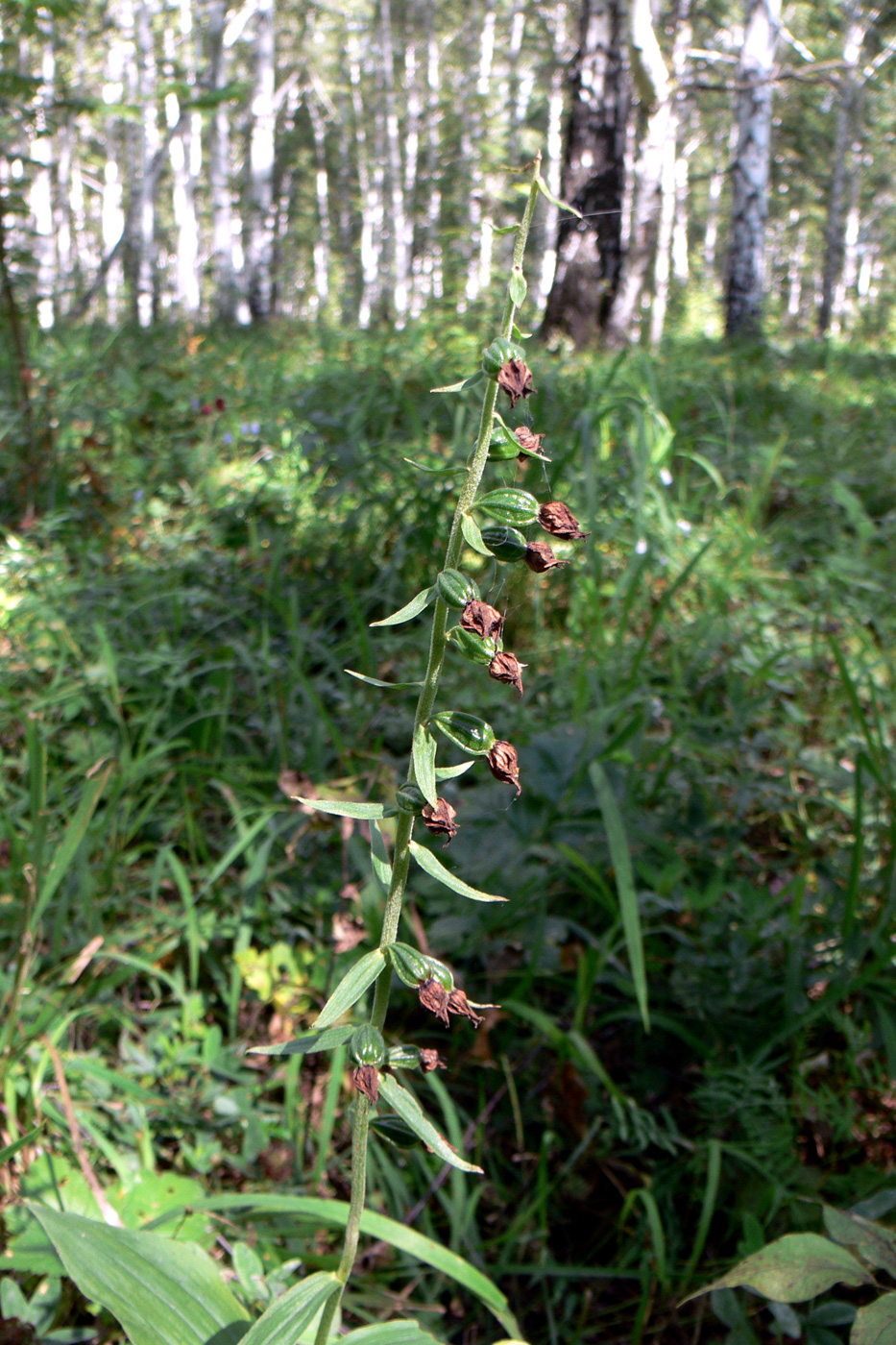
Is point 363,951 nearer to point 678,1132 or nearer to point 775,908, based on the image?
point 678,1132

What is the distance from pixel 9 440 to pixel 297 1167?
2928 mm

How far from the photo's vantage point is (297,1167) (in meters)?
1.39

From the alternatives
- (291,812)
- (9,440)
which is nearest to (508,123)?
(9,440)

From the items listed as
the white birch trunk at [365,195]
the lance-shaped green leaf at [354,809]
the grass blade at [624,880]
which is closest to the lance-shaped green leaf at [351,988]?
the lance-shaped green leaf at [354,809]

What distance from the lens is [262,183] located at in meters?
11.2

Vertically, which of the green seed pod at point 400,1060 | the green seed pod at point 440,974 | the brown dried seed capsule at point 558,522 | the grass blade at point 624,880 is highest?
the brown dried seed capsule at point 558,522

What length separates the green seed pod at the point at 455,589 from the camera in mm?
728

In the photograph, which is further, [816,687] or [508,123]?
[508,123]

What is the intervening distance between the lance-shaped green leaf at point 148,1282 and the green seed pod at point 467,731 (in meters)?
0.62

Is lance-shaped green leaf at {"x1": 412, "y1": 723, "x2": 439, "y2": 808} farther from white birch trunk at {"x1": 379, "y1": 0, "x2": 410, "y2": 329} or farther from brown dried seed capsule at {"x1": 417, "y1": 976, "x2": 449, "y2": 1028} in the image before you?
white birch trunk at {"x1": 379, "y1": 0, "x2": 410, "y2": 329}

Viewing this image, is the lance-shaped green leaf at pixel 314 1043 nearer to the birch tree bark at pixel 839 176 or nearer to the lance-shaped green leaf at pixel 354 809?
the lance-shaped green leaf at pixel 354 809

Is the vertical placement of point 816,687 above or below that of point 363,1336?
below

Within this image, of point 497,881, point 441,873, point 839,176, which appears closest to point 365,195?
point 839,176

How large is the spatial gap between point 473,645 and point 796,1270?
0.71 m
